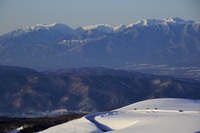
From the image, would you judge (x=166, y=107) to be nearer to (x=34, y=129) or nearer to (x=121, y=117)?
(x=121, y=117)

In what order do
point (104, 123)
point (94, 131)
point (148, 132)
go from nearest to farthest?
Answer: point (148, 132) → point (94, 131) → point (104, 123)

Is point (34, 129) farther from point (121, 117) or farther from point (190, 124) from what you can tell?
point (190, 124)

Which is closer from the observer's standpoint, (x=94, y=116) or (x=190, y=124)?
(x=190, y=124)

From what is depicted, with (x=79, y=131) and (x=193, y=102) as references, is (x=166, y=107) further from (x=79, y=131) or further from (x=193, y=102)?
(x=79, y=131)

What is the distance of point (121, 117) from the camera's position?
86.3 meters

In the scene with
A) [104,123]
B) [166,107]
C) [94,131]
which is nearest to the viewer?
[94,131]

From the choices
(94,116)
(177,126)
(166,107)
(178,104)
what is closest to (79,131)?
(177,126)

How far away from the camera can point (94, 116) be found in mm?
93875

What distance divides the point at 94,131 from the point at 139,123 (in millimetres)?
7789

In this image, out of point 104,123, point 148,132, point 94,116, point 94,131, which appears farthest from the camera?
point 94,116

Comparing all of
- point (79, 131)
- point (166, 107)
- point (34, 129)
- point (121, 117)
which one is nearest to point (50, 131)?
point (79, 131)

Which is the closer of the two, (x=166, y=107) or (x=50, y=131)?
(x=50, y=131)

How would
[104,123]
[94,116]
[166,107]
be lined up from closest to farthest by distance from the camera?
1. [104,123]
2. [94,116]
3. [166,107]

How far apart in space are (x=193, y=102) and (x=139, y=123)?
158 feet
